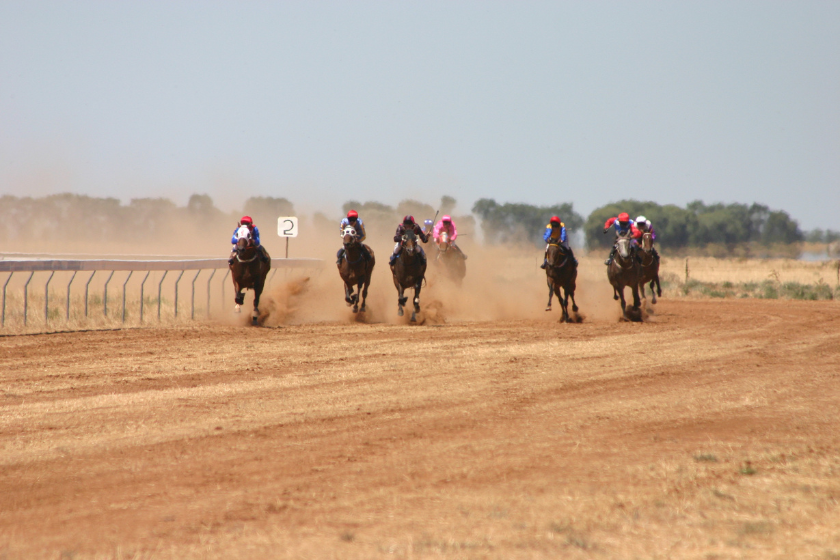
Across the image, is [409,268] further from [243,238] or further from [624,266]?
[624,266]

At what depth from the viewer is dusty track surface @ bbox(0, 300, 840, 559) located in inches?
179

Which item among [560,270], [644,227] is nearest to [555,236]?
[560,270]

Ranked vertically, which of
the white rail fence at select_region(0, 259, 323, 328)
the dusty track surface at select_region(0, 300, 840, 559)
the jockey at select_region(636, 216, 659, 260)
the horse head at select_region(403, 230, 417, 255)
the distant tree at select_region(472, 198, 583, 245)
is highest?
the distant tree at select_region(472, 198, 583, 245)

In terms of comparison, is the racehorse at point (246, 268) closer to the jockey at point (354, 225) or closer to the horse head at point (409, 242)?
the jockey at point (354, 225)

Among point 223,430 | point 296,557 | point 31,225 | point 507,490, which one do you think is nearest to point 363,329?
point 223,430

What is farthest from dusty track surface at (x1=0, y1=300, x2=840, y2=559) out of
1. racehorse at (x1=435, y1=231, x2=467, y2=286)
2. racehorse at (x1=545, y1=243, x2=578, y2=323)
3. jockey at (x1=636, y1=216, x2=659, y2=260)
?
racehorse at (x1=435, y1=231, x2=467, y2=286)

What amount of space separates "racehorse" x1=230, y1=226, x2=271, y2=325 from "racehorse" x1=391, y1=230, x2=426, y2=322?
9.25ft

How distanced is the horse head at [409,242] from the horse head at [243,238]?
315 cm

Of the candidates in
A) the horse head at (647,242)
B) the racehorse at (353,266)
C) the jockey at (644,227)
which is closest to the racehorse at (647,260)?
the horse head at (647,242)

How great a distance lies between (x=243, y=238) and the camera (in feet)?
56.2

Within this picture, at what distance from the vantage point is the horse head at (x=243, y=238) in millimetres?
17109

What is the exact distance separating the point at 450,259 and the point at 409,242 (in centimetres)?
332

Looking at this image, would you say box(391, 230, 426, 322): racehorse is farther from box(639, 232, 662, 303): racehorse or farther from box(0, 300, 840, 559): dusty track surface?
box(0, 300, 840, 559): dusty track surface

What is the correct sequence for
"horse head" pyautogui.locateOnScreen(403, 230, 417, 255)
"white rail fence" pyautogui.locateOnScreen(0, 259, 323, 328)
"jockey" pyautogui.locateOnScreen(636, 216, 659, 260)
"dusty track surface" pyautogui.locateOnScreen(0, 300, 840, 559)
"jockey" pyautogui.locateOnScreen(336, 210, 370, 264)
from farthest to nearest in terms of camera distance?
"jockey" pyautogui.locateOnScreen(636, 216, 659, 260) → "jockey" pyautogui.locateOnScreen(336, 210, 370, 264) → "horse head" pyautogui.locateOnScreen(403, 230, 417, 255) → "white rail fence" pyautogui.locateOnScreen(0, 259, 323, 328) → "dusty track surface" pyautogui.locateOnScreen(0, 300, 840, 559)
